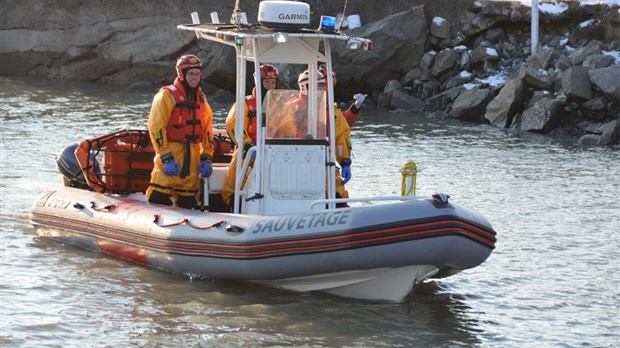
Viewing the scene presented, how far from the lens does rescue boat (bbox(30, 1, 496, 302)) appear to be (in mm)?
7929

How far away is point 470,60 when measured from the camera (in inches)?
807

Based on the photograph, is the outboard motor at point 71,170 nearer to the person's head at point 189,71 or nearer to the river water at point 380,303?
the river water at point 380,303

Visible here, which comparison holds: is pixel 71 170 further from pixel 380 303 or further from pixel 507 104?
pixel 507 104

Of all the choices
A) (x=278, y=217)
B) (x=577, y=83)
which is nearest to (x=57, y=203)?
(x=278, y=217)

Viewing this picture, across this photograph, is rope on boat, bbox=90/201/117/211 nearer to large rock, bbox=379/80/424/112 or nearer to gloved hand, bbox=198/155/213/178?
gloved hand, bbox=198/155/213/178

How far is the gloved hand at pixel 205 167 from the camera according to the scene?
920 centimetres

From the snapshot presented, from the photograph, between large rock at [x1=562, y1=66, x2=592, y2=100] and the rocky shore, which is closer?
large rock at [x1=562, y1=66, x2=592, y2=100]

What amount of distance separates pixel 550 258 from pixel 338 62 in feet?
37.2

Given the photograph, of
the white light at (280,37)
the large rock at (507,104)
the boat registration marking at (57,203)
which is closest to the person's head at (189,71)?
the white light at (280,37)

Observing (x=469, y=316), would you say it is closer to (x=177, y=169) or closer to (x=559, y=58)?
(x=177, y=169)

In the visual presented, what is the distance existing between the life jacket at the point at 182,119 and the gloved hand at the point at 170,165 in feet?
0.49

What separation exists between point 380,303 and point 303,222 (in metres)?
0.81

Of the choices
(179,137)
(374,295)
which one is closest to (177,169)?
(179,137)

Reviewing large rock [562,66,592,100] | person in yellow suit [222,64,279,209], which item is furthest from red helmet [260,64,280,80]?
large rock [562,66,592,100]
